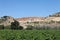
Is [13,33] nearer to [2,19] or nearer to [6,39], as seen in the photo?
[6,39]

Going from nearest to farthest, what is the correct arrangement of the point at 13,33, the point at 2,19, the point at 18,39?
the point at 18,39, the point at 13,33, the point at 2,19

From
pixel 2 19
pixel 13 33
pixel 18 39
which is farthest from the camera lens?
→ pixel 2 19

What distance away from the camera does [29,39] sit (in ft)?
44.6

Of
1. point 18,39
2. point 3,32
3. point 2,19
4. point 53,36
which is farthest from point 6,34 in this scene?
point 2,19

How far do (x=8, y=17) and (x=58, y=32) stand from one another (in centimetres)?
3350

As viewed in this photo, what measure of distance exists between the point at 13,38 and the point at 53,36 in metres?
2.66

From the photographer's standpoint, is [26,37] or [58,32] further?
[58,32]

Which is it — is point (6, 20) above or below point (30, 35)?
above

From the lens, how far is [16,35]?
14.1 m

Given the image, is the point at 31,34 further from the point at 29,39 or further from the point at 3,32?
the point at 3,32

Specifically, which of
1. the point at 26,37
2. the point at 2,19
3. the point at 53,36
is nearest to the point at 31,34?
the point at 26,37

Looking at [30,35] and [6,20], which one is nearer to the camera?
[30,35]

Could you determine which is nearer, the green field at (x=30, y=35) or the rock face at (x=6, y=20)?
the green field at (x=30, y=35)

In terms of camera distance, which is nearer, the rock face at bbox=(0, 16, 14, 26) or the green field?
the green field
